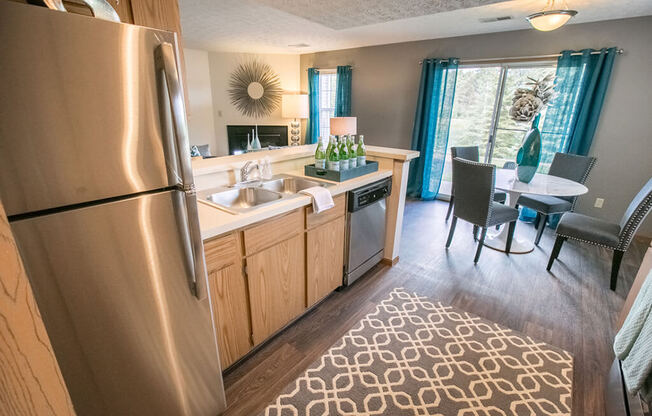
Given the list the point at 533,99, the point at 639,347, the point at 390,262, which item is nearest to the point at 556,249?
the point at 533,99

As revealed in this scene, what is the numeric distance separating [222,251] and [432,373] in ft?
4.39

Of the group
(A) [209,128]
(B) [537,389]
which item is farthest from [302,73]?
(B) [537,389]

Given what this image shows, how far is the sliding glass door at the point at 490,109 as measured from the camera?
4.07 metres

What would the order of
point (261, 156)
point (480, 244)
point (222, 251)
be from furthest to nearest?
point (480, 244) → point (261, 156) → point (222, 251)

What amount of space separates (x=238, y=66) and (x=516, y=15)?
16.0 ft

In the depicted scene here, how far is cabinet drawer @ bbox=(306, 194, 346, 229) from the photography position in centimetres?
187

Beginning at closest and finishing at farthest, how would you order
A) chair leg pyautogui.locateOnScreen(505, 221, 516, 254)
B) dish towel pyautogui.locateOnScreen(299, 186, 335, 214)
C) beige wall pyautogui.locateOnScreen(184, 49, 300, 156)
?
dish towel pyautogui.locateOnScreen(299, 186, 335, 214) → chair leg pyautogui.locateOnScreen(505, 221, 516, 254) → beige wall pyautogui.locateOnScreen(184, 49, 300, 156)

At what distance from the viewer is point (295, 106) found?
6000 millimetres

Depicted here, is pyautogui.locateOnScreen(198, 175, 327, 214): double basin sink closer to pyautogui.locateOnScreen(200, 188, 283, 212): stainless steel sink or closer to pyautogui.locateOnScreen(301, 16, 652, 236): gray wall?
pyautogui.locateOnScreen(200, 188, 283, 212): stainless steel sink

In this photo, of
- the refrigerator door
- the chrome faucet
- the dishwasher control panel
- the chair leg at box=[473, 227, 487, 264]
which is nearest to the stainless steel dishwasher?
the dishwasher control panel

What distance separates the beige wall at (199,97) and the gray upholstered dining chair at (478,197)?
483cm

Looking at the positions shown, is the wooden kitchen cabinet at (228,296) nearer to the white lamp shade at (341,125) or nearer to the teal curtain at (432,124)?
the white lamp shade at (341,125)

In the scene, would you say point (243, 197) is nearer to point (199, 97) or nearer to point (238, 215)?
point (238, 215)

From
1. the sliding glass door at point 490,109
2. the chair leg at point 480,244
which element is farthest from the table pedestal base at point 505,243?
the sliding glass door at point 490,109
